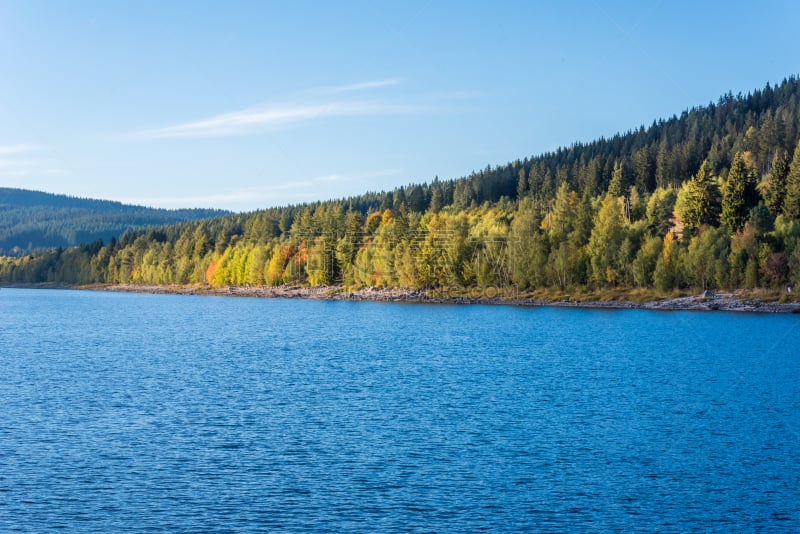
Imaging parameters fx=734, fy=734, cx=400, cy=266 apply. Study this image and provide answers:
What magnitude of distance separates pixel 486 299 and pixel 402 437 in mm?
103968

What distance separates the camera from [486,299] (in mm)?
135000

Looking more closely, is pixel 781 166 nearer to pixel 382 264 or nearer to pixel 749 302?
pixel 749 302

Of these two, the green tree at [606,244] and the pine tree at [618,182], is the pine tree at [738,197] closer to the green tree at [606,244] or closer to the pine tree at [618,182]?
the green tree at [606,244]

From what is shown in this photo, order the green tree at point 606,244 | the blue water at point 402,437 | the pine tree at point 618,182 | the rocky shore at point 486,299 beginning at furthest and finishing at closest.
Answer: the pine tree at point 618,182
the green tree at point 606,244
the rocky shore at point 486,299
the blue water at point 402,437

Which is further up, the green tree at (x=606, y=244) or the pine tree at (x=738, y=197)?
the pine tree at (x=738, y=197)

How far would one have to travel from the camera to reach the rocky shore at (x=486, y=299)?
343ft

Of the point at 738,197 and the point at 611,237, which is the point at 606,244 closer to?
the point at 611,237

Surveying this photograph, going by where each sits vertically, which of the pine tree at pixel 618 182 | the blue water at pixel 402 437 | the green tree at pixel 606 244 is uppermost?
the pine tree at pixel 618 182

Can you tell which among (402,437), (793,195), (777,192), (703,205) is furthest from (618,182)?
(402,437)

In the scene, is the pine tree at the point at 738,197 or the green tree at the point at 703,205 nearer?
the pine tree at the point at 738,197

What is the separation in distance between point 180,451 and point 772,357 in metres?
48.3

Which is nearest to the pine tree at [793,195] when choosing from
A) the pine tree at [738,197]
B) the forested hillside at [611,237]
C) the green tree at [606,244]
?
the forested hillside at [611,237]

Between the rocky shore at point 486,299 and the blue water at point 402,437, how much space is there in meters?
41.0

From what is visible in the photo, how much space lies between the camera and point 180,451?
1168 inches
